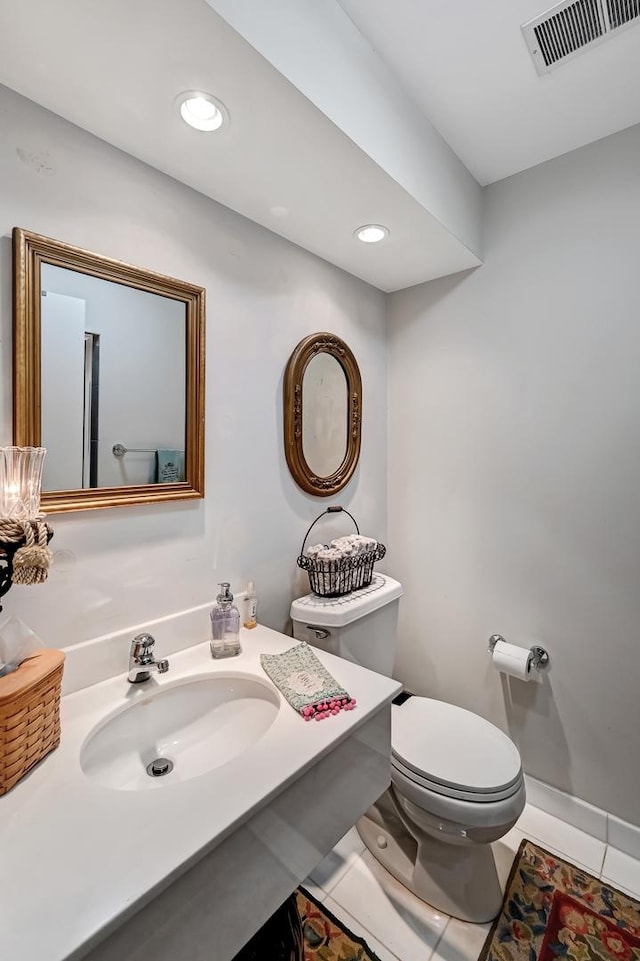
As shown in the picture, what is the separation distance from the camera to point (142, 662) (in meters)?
0.99

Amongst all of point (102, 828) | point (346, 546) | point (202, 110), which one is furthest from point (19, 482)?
point (346, 546)

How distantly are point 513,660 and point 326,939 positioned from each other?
99 cm

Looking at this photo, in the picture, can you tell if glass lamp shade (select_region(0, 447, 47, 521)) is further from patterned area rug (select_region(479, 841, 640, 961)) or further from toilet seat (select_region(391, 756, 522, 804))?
patterned area rug (select_region(479, 841, 640, 961))

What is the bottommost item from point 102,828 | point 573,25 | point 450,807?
point 450,807

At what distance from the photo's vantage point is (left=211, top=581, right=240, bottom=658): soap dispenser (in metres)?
1.13

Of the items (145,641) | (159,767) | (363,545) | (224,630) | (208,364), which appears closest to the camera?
(159,767)

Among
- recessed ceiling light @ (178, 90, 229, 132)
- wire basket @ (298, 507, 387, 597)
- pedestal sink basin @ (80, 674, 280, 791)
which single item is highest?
recessed ceiling light @ (178, 90, 229, 132)

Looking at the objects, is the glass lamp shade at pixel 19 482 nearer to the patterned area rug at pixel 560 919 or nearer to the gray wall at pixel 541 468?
the gray wall at pixel 541 468

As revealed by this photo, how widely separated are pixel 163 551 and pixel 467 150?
5.52 ft

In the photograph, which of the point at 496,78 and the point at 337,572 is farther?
the point at 337,572

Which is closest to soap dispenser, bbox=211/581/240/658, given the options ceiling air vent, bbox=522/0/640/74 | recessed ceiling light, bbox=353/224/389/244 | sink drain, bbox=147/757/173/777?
sink drain, bbox=147/757/173/777

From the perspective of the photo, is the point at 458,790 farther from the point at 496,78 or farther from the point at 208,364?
the point at 496,78

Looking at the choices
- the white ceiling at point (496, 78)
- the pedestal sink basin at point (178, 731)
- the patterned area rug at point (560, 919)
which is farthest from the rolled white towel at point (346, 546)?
the white ceiling at point (496, 78)

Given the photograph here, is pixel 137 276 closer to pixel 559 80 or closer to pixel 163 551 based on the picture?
pixel 163 551
